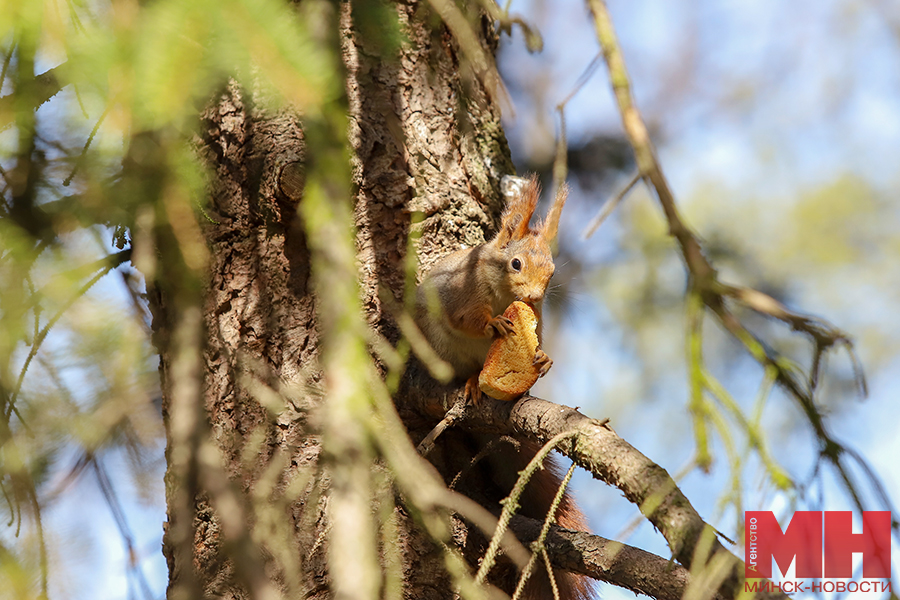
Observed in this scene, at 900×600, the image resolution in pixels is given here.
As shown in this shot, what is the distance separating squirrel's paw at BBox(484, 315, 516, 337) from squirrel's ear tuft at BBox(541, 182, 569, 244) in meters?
0.42

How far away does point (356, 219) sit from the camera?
158 centimetres

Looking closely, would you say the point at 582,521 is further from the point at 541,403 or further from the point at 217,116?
the point at 217,116

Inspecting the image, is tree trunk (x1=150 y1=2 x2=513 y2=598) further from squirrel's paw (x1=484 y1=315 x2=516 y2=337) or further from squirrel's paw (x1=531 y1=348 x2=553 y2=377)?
squirrel's paw (x1=531 y1=348 x2=553 y2=377)

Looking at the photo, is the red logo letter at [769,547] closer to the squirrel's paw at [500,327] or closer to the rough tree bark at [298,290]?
the rough tree bark at [298,290]

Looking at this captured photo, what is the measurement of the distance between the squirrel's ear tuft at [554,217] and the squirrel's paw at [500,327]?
423 mm

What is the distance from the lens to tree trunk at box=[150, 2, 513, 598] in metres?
1.38

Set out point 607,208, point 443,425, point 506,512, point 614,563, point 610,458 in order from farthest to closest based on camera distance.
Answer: point 443,425
point 614,563
point 610,458
point 506,512
point 607,208

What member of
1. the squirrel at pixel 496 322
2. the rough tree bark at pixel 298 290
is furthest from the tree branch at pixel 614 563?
the squirrel at pixel 496 322

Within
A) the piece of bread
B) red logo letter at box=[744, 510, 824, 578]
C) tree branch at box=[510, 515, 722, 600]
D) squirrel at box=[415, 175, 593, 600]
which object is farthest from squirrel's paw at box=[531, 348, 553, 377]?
red logo letter at box=[744, 510, 824, 578]

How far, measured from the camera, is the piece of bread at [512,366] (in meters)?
1.38

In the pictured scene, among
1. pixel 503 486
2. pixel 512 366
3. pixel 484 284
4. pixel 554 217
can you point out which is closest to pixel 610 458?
pixel 512 366

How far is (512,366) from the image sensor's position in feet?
4.65

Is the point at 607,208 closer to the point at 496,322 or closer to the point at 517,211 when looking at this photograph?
the point at 496,322

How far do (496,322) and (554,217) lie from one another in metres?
0.52
